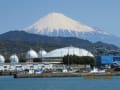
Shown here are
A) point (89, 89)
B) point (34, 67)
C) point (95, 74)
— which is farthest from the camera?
point (34, 67)

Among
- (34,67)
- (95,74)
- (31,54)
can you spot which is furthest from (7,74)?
(31,54)

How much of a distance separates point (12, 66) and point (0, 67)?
2909mm

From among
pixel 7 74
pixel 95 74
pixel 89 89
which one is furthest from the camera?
pixel 7 74

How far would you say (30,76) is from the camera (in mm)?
96375

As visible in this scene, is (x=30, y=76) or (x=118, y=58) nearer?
(x=30, y=76)

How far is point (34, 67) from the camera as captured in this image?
129m

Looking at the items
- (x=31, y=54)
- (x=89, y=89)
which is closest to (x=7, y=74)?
(x=31, y=54)

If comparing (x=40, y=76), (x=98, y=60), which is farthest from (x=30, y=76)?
(x=98, y=60)

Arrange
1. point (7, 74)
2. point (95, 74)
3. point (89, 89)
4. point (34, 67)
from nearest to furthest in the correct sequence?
point (89, 89) → point (95, 74) → point (7, 74) → point (34, 67)

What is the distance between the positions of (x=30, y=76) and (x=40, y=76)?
2248 mm

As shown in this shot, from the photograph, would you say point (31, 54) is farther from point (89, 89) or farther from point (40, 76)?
point (89, 89)

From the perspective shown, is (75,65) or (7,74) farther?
(75,65)

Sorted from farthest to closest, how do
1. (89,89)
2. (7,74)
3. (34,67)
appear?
(34,67)
(7,74)
(89,89)

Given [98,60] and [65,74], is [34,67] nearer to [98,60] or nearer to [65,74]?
[98,60]
